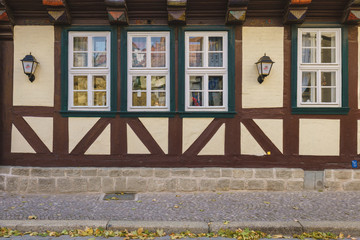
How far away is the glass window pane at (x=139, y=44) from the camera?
21.0 ft

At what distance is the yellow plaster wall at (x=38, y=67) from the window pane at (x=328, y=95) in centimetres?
579

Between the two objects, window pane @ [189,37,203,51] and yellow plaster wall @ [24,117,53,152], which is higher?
window pane @ [189,37,203,51]

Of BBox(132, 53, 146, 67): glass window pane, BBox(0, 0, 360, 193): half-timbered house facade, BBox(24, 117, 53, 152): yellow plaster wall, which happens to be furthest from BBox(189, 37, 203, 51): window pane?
BBox(24, 117, 53, 152): yellow plaster wall

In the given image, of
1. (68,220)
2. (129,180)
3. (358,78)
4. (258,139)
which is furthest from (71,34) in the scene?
(358,78)

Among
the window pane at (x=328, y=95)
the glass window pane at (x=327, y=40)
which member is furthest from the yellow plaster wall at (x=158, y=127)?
the glass window pane at (x=327, y=40)

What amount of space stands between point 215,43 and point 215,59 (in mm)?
346

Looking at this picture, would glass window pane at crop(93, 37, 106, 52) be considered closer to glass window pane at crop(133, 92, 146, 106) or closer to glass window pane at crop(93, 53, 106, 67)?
glass window pane at crop(93, 53, 106, 67)

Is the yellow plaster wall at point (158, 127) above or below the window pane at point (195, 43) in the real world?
below

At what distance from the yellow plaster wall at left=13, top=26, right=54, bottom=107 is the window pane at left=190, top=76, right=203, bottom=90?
2988 millimetres

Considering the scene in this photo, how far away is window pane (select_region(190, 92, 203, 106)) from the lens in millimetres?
6402

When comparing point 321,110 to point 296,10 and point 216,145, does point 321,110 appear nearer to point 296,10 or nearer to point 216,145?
point 296,10

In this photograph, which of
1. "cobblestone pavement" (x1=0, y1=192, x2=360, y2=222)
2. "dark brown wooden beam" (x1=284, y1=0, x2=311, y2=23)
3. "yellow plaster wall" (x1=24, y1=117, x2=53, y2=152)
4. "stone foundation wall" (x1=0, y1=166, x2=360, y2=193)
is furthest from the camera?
"yellow plaster wall" (x1=24, y1=117, x2=53, y2=152)

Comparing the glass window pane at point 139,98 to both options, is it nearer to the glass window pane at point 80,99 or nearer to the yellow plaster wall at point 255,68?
the glass window pane at point 80,99

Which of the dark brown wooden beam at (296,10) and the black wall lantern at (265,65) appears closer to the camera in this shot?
the dark brown wooden beam at (296,10)
